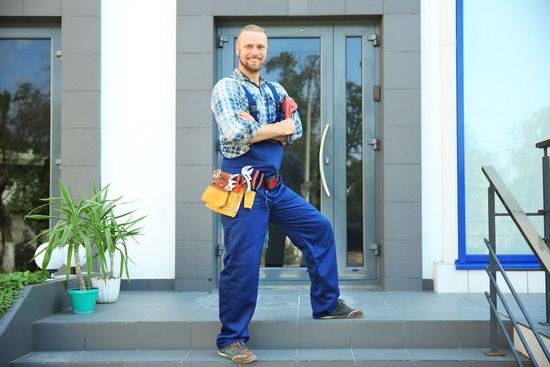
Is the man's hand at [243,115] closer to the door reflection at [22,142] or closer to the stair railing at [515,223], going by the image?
the stair railing at [515,223]

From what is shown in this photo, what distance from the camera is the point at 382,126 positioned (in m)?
4.28

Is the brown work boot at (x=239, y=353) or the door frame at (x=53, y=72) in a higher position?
the door frame at (x=53, y=72)

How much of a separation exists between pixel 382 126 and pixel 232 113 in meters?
1.87

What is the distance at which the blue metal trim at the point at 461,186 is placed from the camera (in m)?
4.19

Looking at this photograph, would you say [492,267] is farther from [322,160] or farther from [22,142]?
[22,142]

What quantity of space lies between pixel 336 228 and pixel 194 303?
4.30ft

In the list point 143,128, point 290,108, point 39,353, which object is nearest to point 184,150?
point 143,128

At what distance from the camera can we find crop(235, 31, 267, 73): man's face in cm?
282

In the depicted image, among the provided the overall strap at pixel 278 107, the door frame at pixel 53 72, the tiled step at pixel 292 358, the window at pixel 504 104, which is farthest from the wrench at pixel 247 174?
the door frame at pixel 53 72

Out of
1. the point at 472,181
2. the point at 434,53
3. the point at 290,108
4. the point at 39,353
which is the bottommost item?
the point at 39,353

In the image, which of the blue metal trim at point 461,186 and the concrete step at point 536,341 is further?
the blue metal trim at point 461,186

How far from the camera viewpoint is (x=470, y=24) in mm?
4316

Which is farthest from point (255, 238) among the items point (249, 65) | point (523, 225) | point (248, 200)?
point (523, 225)

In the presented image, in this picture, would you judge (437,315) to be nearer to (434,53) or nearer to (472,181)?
(472,181)
